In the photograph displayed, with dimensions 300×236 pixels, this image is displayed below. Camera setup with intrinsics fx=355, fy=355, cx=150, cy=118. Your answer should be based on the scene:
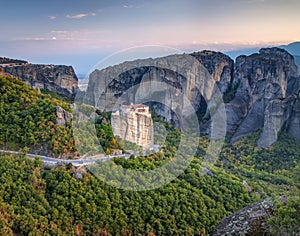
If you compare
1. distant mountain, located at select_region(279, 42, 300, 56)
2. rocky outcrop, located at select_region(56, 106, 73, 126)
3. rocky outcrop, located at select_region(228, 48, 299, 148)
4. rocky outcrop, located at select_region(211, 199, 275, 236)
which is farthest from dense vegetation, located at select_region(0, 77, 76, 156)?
distant mountain, located at select_region(279, 42, 300, 56)

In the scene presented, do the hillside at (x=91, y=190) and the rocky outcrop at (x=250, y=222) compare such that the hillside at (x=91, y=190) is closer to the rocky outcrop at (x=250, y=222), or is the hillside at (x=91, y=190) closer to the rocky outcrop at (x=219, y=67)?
the rocky outcrop at (x=250, y=222)

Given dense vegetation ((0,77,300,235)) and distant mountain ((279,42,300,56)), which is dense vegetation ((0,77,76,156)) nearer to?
dense vegetation ((0,77,300,235))

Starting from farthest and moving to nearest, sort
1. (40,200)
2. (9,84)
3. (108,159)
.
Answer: (9,84)
(108,159)
(40,200)

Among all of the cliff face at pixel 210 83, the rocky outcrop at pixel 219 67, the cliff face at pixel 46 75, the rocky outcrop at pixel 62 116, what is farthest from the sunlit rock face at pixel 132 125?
the rocky outcrop at pixel 219 67

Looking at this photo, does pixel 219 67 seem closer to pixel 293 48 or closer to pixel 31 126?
pixel 31 126

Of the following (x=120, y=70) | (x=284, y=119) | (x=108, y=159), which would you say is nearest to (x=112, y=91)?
(x=120, y=70)

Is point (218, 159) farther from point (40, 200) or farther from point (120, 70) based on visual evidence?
point (40, 200)
